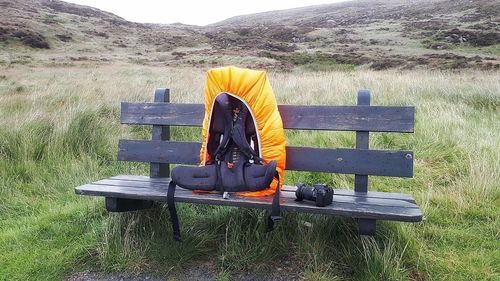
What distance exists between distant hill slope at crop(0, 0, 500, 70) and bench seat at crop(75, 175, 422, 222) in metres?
20.4

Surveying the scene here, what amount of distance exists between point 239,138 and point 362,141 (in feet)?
2.88

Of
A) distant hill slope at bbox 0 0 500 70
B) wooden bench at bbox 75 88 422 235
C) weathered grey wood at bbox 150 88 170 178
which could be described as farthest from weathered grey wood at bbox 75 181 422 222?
distant hill slope at bbox 0 0 500 70

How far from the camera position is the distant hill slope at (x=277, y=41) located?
29.7 meters

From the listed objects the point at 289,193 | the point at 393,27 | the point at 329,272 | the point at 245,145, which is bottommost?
the point at 329,272

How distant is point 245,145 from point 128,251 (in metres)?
1.01

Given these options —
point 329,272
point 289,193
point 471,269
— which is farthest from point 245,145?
point 471,269

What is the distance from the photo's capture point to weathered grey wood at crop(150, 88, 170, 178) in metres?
3.81

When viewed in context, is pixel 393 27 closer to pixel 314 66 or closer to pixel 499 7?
pixel 499 7

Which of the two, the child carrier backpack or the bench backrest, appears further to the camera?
the bench backrest

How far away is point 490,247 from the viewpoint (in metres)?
3.22

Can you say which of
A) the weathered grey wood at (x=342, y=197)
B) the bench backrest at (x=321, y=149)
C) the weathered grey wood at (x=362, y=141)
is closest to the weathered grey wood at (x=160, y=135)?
the bench backrest at (x=321, y=149)

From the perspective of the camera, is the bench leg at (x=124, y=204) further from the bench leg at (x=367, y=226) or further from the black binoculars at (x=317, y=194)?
the bench leg at (x=367, y=226)

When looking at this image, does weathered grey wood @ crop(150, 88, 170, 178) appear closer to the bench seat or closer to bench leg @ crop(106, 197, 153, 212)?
the bench seat

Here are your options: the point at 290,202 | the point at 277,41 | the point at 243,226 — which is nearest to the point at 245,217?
the point at 243,226
